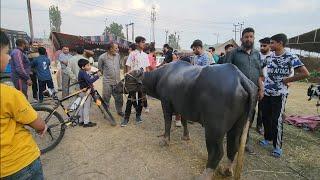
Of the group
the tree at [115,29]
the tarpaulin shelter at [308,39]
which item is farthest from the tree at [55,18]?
the tarpaulin shelter at [308,39]

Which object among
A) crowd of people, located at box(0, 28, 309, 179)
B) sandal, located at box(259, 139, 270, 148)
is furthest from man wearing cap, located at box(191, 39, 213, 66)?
sandal, located at box(259, 139, 270, 148)

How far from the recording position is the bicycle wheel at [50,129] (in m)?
5.12

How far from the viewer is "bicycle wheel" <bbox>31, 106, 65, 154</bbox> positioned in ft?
16.8

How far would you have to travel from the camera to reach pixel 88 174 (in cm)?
421

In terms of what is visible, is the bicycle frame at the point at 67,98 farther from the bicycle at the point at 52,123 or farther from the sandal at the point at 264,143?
the sandal at the point at 264,143

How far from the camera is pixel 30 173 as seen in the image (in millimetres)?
2369

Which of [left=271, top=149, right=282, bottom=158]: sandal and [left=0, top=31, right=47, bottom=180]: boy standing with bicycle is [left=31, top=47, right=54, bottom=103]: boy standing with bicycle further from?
[left=0, top=31, right=47, bottom=180]: boy standing with bicycle

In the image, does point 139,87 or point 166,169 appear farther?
point 139,87

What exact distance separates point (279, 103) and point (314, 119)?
2854mm

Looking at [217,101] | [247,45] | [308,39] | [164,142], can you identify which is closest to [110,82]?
[164,142]

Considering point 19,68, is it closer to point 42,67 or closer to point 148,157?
point 42,67

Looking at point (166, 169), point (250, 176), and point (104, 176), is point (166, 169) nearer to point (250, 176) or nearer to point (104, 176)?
point (104, 176)

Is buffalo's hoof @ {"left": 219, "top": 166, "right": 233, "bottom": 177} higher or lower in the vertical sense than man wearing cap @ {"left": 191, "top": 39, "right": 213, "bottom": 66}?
lower

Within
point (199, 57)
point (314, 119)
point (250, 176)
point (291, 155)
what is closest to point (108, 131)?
point (199, 57)
